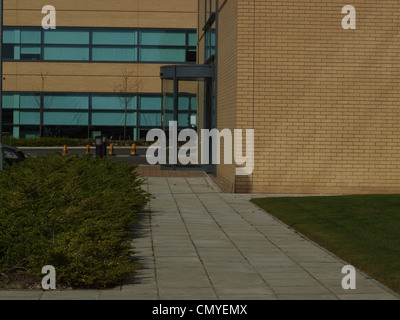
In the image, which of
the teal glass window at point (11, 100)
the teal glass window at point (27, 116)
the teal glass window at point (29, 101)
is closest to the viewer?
the teal glass window at point (29, 101)

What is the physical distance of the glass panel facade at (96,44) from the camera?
53969 millimetres

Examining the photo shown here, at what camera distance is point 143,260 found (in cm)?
996

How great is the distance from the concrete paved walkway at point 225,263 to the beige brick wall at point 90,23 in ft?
131

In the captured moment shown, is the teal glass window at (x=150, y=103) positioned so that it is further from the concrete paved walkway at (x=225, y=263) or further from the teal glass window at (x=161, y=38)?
the concrete paved walkway at (x=225, y=263)

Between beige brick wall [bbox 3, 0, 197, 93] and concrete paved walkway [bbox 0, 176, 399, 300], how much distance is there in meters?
39.9

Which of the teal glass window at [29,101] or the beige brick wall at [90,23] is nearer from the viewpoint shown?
the beige brick wall at [90,23]

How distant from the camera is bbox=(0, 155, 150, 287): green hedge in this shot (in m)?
8.46

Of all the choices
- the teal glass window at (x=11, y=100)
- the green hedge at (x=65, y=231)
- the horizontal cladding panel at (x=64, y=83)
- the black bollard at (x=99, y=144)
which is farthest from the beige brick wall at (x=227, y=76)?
the teal glass window at (x=11, y=100)

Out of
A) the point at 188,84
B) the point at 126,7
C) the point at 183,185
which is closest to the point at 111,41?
the point at 126,7

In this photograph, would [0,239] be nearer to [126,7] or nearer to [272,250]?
[272,250]

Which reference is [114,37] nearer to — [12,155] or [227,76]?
[12,155]

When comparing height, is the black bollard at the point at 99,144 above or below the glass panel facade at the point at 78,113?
below

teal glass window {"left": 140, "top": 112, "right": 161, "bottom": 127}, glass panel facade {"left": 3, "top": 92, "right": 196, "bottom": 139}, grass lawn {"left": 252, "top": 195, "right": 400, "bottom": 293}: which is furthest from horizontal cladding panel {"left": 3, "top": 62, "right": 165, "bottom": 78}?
grass lawn {"left": 252, "top": 195, "right": 400, "bottom": 293}

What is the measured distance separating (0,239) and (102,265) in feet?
5.31
